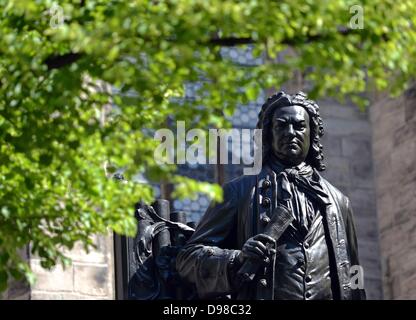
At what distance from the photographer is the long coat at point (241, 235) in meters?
19.5

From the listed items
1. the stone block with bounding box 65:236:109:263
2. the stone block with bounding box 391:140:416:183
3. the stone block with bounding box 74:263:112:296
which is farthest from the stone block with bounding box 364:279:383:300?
the stone block with bounding box 74:263:112:296

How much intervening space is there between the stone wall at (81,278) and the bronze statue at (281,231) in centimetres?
784

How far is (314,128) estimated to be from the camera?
20.1 m

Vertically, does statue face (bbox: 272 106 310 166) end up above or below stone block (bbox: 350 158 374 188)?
below

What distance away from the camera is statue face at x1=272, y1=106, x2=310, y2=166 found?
1989 cm

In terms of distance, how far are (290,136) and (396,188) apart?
10.7 meters

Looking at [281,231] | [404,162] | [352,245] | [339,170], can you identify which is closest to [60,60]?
[281,231]

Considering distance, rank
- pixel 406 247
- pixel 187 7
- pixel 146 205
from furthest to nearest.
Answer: pixel 406 247 → pixel 146 205 → pixel 187 7

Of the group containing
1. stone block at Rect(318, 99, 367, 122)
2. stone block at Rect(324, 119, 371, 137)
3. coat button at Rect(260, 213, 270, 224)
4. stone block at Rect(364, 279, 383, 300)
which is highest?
stone block at Rect(318, 99, 367, 122)

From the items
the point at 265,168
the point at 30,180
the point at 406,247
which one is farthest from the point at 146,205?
the point at 406,247

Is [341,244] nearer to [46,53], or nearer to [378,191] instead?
[46,53]

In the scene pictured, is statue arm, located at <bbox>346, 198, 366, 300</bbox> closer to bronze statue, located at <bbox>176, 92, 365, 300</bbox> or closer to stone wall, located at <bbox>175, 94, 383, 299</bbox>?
bronze statue, located at <bbox>176, 92, 365, 300</bbox>
